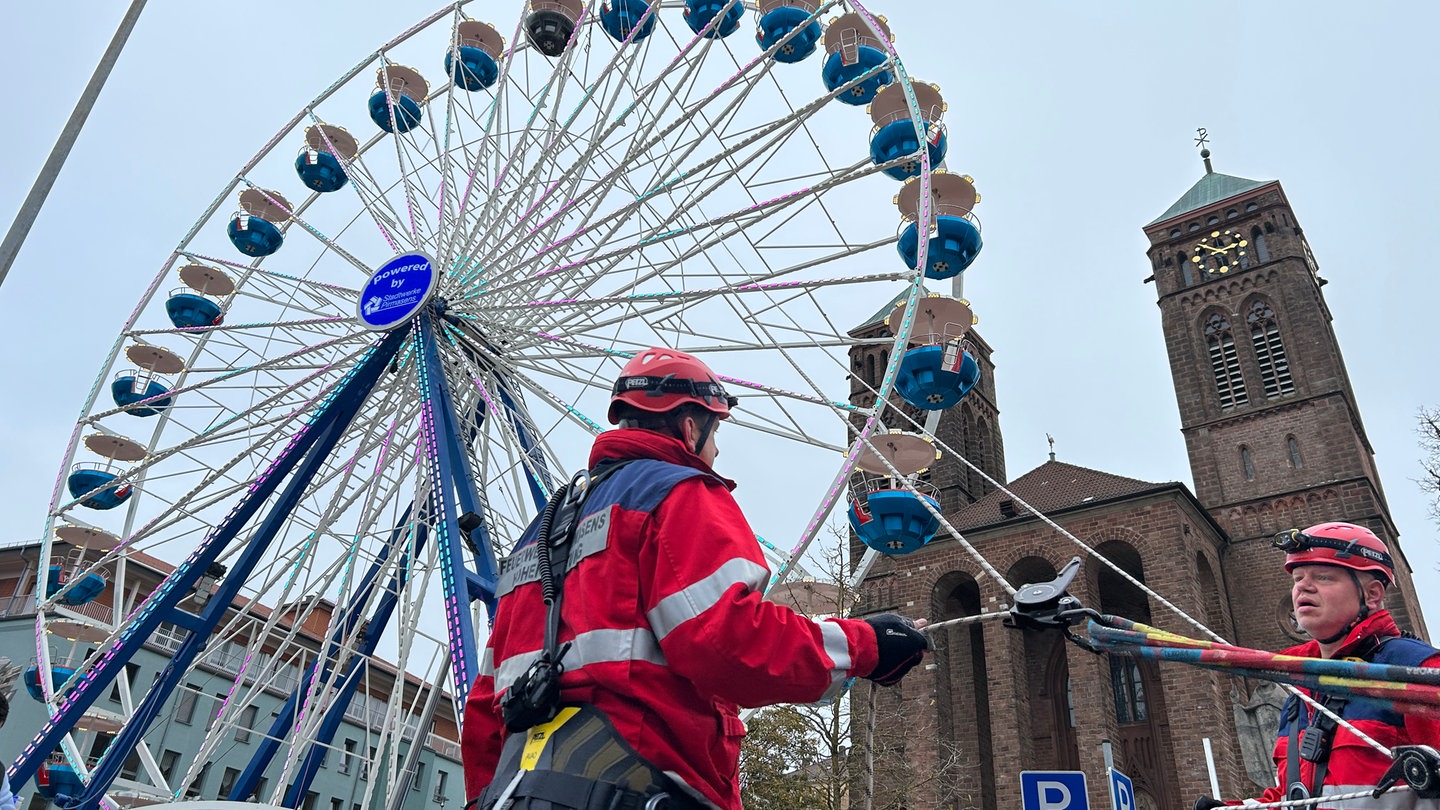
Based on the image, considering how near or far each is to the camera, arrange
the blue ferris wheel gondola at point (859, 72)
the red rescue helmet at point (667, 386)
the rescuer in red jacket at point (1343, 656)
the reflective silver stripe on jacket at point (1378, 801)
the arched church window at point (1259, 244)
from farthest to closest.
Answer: the arched church window at point (1259, 244) < the blue ferris wheel gondola at point (859, 72) < the red rescue helmet at point (667, 386) < the rescuer in red jacket at point (1343, 656) < the reflective silver stripe on jacket at point (1378, 801)

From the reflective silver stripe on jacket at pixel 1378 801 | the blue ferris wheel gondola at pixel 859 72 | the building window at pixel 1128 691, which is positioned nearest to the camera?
the reflective silver stripe on jacket at pixel 1378 801

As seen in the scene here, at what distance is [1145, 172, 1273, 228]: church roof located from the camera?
141ft

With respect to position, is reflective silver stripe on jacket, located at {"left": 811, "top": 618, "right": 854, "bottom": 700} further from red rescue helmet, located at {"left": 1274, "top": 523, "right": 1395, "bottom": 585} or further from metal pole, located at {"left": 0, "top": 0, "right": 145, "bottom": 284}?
metal pole, located at {"left": 0, "top": 0, "right": 145, "bottom": 284}

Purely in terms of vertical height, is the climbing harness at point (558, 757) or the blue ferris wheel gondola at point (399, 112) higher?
the blue ferris wheel gondola at point (399, 112)

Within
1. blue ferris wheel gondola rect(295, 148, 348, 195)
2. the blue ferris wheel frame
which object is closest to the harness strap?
the blue ferris wheel frame

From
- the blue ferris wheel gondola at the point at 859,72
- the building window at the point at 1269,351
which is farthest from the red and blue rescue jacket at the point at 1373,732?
the building window at the point at 1269,351

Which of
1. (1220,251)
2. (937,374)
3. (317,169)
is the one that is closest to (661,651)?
(937,374)

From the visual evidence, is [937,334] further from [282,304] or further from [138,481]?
[138,481]

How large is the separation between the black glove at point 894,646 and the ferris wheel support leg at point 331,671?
841 centimetres

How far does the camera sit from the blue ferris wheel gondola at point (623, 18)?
12.4 metres

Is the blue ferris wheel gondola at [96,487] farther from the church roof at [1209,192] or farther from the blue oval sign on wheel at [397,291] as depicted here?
the church roof at [1209,192]

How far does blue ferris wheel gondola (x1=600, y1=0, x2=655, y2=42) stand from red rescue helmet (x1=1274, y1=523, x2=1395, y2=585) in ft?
34.3

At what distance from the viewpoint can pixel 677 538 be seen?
2557 mm

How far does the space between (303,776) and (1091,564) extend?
26288 mm
